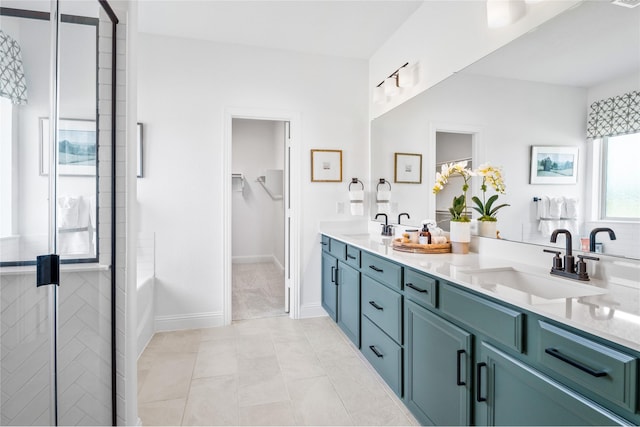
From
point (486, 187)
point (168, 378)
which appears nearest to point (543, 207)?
point (486, 187)

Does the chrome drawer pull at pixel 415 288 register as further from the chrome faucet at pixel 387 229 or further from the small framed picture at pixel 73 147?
the small framed picture at pixel 73 147

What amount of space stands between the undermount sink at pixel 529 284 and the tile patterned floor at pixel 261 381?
917 mm

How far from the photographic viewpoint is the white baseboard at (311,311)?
3.36 metres

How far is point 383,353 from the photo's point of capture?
6.67 ft

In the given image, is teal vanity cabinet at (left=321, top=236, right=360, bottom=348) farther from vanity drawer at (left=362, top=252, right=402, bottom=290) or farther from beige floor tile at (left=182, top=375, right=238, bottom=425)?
beige floor tile at (left=182, top=375, right=238, bottom=425)

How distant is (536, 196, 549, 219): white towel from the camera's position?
62.7 inches

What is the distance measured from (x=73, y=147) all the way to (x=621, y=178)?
2167 mm

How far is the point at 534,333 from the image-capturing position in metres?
1.02

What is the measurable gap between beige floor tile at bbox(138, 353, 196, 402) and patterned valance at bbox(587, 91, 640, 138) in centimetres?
257

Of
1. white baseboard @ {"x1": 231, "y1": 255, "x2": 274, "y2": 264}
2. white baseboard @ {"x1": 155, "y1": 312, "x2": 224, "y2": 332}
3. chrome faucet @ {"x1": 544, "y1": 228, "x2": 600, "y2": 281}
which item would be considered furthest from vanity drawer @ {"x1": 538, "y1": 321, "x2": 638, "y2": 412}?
white baseboard @ {"x1": 231, "y1": 255, "x2": 274, "y2": 264}

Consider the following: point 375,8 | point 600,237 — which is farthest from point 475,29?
point 600,237

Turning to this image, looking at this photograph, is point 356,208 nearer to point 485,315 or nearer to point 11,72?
point 485,315

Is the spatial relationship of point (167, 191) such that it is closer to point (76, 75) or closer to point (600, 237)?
point (76, 75)

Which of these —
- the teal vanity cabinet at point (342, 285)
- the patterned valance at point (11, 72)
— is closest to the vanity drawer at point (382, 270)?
the teal vanity cabinet at point (342, 285)
